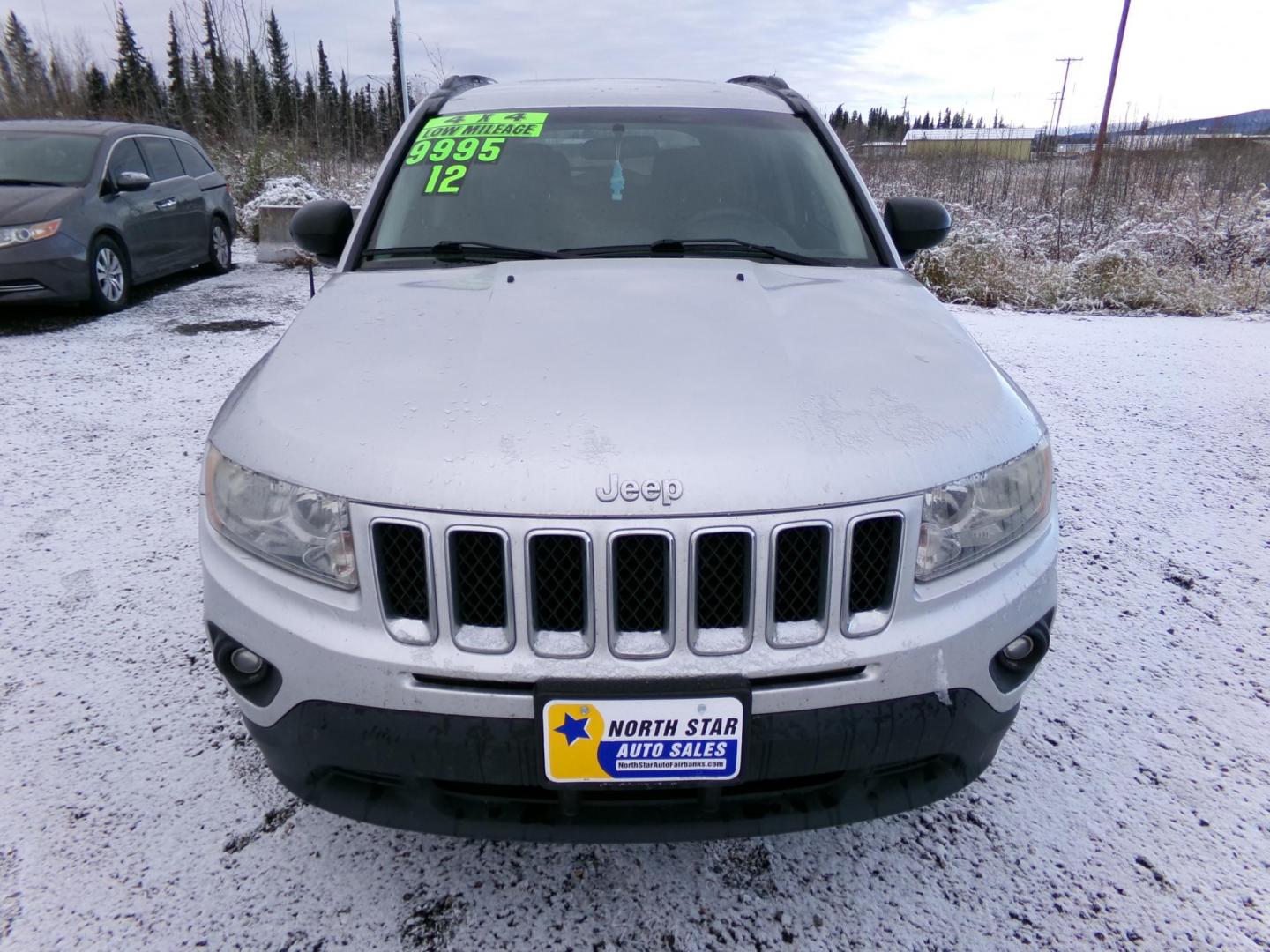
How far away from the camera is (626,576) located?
4.42ft

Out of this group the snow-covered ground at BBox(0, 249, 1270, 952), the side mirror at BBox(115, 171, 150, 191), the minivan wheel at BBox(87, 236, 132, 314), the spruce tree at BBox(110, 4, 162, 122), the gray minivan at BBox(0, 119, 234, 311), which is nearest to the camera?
the snow-covered ground at BBox(0, 249, 1270, 952)

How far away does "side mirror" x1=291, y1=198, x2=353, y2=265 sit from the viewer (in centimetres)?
269

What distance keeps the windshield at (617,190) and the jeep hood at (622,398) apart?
0.36m

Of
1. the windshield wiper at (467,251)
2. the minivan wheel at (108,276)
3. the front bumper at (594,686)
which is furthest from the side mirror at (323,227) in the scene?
the minivan wheel at (108,276)

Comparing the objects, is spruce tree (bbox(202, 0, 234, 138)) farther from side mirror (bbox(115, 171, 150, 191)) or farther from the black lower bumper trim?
the black lower bumper trim

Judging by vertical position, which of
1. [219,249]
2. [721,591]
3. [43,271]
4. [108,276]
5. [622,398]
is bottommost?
[219,249]

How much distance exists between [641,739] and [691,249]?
153 centimetres

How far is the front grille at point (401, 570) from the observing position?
137cm

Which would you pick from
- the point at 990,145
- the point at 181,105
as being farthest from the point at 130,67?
the point at 990,145

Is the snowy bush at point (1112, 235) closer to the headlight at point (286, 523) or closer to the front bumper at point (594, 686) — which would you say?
the front bumper at point (594, 686)

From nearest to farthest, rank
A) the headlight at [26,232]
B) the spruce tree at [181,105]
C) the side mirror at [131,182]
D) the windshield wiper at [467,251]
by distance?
the windshield wiper at [467,251] < the headlight at [26,232] < the side mirror at [131,182] < the spruce tree at [181,105]

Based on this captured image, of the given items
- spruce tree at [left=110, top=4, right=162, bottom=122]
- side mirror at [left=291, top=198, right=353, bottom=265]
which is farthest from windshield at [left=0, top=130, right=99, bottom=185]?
spruce tree at [left=110, top=4, right=162, bottom=122]

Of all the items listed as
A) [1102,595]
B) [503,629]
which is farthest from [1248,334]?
[503,629]

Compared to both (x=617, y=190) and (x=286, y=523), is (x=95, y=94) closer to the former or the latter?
(x=617, y=190)
